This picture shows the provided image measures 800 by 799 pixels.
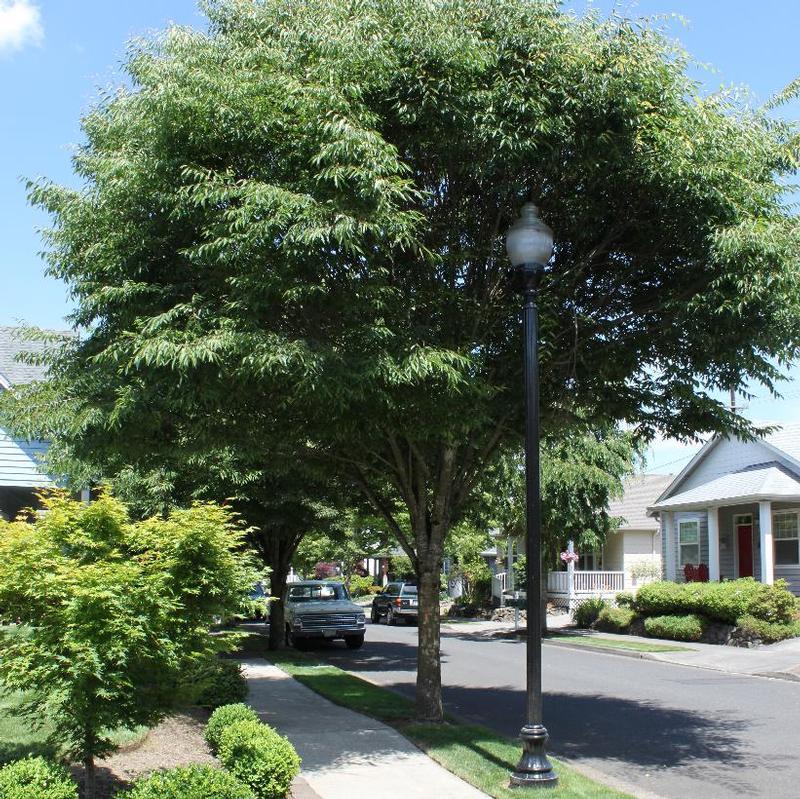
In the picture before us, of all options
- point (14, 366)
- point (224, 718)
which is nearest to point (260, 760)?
point (224, 718)

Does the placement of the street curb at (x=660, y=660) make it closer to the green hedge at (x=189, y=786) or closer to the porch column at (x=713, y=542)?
the porch column at (x=713, y=542)

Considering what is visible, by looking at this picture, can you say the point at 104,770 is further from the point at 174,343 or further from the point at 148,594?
the point at 174,343

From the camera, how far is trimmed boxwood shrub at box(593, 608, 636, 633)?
2788 cm

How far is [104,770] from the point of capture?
307 inches

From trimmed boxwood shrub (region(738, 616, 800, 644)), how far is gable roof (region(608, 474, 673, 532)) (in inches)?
639

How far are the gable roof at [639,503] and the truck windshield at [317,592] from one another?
16.1 m

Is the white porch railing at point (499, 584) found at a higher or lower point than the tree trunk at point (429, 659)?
lower

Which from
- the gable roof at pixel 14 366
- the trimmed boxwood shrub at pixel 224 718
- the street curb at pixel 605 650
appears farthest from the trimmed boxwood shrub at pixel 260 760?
the street curb at pixel 605 650

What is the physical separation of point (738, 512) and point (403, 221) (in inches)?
990

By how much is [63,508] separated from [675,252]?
277 inches

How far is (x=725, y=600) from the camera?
2348 cm

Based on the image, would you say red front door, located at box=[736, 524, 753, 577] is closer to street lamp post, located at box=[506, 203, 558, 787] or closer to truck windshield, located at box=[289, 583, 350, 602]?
truck windshield, located at box=[289, 583, 350, 602]

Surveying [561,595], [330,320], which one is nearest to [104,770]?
[330,320]

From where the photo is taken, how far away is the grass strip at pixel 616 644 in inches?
887
